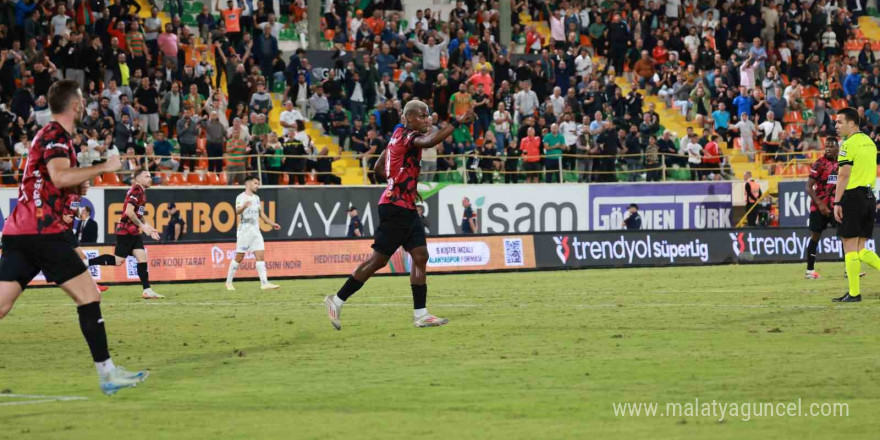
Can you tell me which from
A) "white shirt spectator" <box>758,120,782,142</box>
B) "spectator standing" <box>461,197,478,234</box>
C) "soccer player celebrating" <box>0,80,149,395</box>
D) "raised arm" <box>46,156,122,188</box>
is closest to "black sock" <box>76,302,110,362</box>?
"soccer player celebrating" <box>0,80,149,395</box>

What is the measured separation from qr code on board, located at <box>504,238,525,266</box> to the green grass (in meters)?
11.3

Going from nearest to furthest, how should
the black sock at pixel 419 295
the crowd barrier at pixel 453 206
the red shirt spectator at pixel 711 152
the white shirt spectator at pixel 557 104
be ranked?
the black sock at pixel 419 295 < the crowd barrier at pixel 453 206 < the white shirt spectator at pixel 557 104 < the red shirt spectator at pixel 711 152

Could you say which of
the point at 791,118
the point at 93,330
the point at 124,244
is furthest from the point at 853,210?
the point at 791,118

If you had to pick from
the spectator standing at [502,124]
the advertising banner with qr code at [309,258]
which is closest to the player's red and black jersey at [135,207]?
the advertising banner with qr code at [309,258]

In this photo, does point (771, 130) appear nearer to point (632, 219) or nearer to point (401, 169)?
point (632, 219)

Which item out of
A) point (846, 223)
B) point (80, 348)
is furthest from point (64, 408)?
point (846, 223)

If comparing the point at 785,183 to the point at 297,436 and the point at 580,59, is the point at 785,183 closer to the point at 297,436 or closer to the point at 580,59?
the point at 580,59

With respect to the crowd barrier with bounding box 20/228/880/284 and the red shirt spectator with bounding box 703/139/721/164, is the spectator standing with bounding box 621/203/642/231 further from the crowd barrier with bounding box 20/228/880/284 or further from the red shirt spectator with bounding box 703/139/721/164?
the red shirt spectator with bounding box 703/139/721/164

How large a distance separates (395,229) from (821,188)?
1197 centimetres

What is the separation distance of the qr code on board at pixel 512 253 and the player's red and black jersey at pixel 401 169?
16849 mm

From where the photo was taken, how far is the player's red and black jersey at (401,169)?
14375 millimetres

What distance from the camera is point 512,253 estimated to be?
103 ft

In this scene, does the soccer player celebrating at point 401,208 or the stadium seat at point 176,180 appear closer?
the soccer player celebrating at point 401,208

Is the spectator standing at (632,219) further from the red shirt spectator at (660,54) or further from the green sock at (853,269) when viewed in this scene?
the green sock at (853,269)
